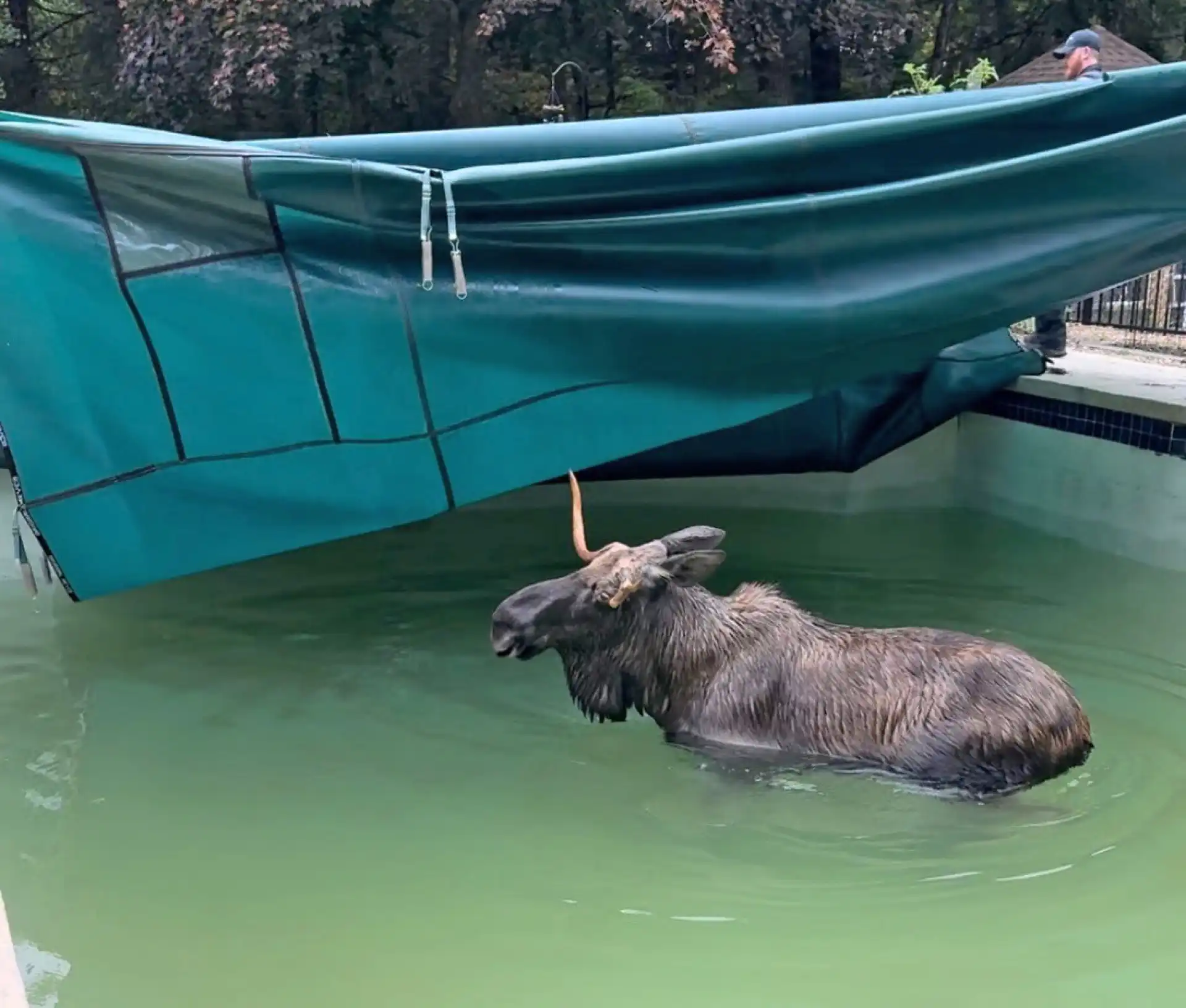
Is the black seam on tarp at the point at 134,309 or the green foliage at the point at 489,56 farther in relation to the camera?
the green foliage at the point at 489,56

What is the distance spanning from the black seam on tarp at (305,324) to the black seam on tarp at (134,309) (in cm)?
44

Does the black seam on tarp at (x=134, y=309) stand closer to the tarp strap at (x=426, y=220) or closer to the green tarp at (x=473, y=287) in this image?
the green tarp at (x=473, y=287)

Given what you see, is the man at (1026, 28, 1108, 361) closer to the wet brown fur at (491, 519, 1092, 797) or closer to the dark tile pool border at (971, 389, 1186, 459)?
the dark tile pool border at (971, 389, 1186, 459)

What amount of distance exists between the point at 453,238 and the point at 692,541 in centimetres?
116

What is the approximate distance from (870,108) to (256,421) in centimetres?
250

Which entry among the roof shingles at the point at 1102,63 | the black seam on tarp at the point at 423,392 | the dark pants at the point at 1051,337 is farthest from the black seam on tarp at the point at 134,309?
the roof shingles at the point at 1102,63

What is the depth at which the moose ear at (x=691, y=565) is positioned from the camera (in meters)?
3.97

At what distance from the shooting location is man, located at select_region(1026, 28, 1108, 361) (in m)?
7.13

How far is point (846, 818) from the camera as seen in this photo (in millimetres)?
3736

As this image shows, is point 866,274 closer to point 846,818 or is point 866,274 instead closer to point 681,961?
point 846,818

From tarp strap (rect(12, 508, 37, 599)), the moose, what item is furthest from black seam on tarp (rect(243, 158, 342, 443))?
tarp strap (rect(12, 508, 37, 599))

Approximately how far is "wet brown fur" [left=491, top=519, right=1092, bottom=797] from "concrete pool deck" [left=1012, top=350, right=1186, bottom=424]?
2.92 meters

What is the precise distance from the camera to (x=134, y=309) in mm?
3971

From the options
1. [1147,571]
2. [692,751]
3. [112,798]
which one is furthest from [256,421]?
[1147,571]
